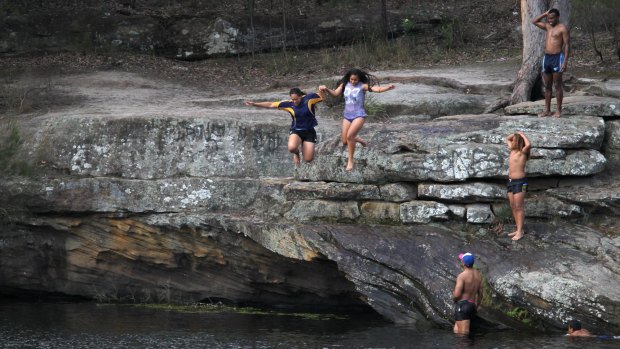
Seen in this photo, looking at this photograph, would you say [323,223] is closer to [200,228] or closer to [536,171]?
[200,228]

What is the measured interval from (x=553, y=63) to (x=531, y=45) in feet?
8.47

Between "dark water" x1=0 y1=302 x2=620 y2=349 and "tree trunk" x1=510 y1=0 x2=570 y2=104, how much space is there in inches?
220

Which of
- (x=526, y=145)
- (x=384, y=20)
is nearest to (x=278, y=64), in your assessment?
(x=384, y=20)

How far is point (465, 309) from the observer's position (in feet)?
49.6

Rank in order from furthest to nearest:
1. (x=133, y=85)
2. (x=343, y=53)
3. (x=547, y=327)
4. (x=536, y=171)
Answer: (x=343, y=53)
(x=133, y=85)
(x=536, y=171)
(x=547, y=327)

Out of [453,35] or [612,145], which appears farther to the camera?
[453,35]

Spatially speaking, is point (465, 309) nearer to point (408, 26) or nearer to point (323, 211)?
point (323, 211)

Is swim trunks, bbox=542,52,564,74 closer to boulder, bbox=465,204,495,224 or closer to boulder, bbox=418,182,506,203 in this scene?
boulder, bbox=418,182,506,203

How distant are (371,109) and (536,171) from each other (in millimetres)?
4439

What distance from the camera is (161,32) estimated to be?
26.3m

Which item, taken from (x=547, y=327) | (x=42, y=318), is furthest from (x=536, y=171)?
(x=42, y=318)

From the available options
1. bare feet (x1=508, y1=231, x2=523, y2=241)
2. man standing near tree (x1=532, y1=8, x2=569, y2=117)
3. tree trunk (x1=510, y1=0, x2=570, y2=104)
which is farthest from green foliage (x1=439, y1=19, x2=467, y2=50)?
bare feet (x1=508, y1=231, x2=523, y2=241)

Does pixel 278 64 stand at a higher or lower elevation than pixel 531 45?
lower

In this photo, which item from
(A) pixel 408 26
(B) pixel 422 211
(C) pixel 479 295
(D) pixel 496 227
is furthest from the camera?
(A) pixel 408 26
